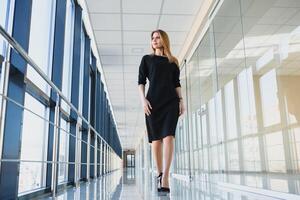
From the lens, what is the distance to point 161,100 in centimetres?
178

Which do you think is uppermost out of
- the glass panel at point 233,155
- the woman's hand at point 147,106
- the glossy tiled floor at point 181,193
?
the woman's hand at point 147,106

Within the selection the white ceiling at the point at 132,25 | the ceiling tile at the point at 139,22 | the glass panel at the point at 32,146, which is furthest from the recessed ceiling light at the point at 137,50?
the glass panel at the point at 32,146

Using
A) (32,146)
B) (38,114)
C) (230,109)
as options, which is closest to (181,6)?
(230,109)

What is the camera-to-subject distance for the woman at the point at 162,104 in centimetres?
174

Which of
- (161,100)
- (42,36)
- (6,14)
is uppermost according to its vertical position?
(42,36)

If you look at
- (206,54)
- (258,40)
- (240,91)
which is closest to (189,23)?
(206,54)

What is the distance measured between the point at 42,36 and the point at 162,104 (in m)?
1.35

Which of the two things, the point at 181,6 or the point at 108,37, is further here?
the point at 108,37

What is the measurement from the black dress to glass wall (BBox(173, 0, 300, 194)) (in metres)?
1.51

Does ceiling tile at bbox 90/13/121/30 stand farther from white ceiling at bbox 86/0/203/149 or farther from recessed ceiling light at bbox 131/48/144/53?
recessed ceiling light at bbox 131/48/144/53

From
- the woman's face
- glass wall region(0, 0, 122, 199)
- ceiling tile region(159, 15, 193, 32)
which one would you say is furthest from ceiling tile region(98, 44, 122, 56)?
the woman's face

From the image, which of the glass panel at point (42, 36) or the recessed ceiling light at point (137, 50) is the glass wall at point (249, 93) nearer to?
the recessed ceiling light at point (137, 50)

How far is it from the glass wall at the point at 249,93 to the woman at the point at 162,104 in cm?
145

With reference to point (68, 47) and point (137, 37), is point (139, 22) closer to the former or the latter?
point (137, 37)
